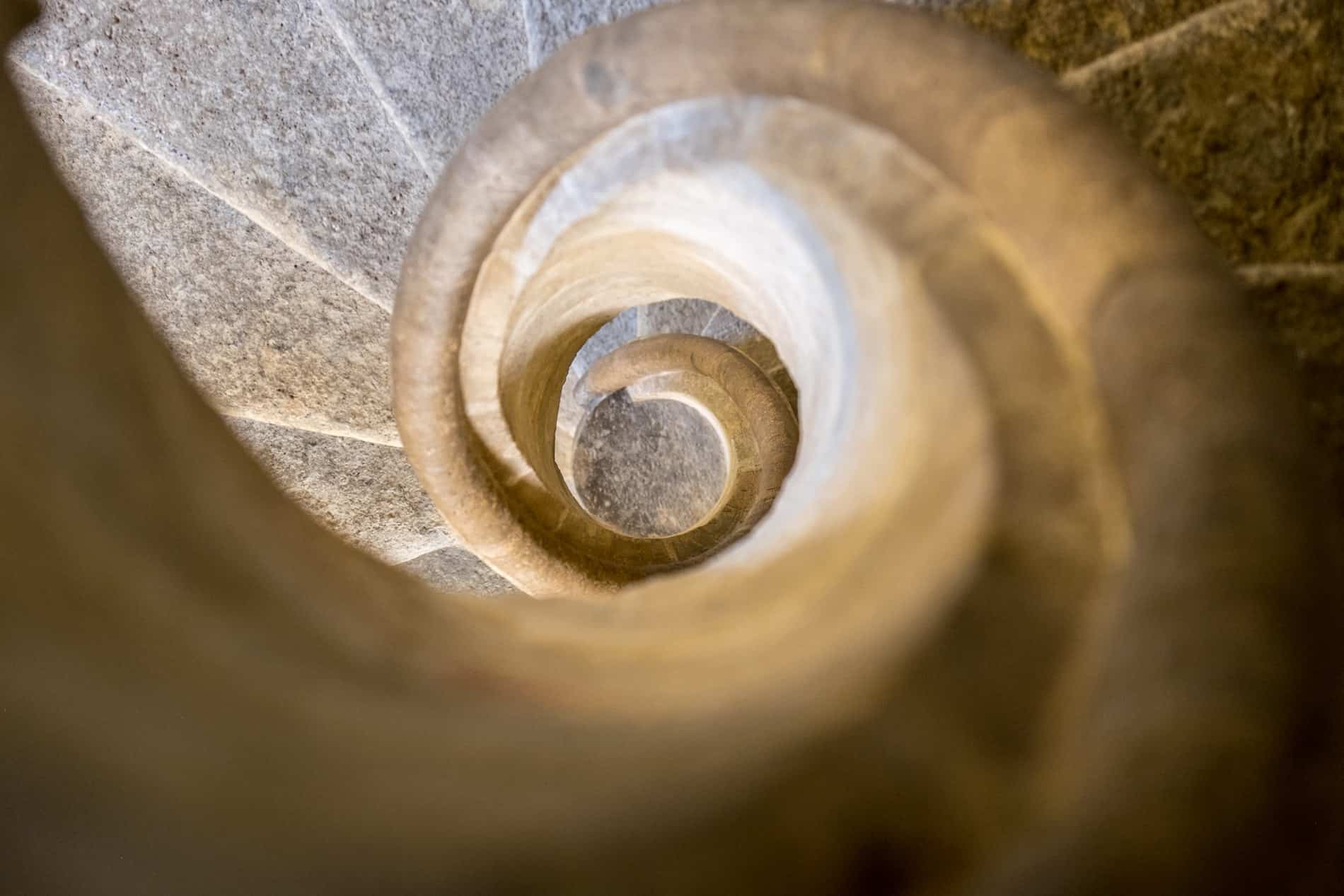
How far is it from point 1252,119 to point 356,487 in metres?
2.61

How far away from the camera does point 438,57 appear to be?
2410mm

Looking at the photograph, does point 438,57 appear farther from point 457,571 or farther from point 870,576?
point 870,576

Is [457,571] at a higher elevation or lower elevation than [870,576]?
higher

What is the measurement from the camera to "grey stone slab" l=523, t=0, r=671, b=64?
196 cm

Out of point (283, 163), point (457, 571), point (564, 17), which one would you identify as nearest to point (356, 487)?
point (457, 571)

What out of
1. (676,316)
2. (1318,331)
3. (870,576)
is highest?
(676,316)

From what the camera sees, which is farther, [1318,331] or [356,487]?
[356,487]

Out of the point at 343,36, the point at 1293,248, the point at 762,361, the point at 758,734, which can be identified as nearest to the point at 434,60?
the point at 343,36

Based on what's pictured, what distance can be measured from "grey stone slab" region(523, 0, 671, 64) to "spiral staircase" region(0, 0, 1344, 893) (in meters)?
0.65

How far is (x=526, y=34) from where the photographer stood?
2279mm

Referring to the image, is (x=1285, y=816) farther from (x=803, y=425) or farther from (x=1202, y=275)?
(x=803, y=425)

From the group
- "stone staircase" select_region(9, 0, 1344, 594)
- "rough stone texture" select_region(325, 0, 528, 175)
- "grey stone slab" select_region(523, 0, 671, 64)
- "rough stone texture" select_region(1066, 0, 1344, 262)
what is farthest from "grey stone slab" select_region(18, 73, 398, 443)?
"rough stone texture" select_region(1066, 0, 1344, 262)

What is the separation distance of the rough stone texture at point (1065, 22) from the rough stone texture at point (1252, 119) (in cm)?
10

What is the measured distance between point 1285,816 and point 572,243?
1449 millimetres
